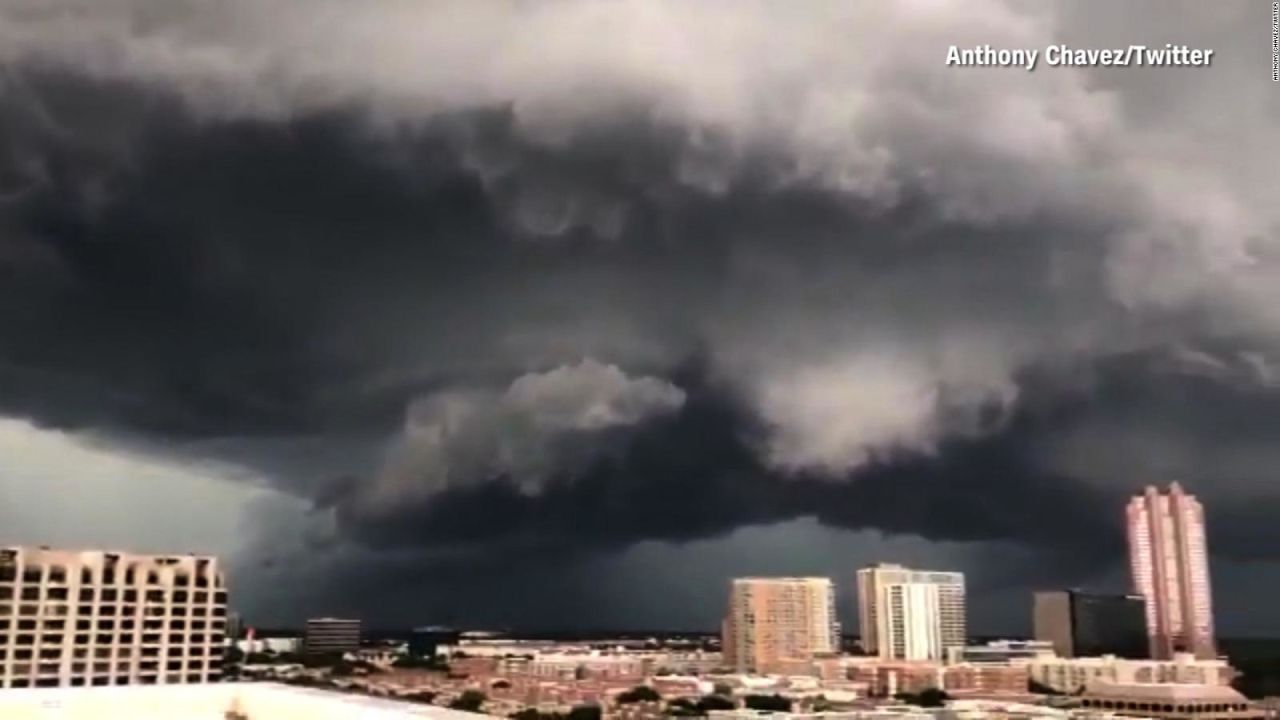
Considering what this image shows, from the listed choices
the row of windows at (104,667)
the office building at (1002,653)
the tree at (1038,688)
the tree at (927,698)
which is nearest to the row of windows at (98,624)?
the row of windows at (104,667)

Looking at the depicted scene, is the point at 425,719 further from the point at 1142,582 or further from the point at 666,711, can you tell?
the point at 1142,582

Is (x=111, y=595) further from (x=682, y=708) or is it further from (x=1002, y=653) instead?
(x=1002, y=653)

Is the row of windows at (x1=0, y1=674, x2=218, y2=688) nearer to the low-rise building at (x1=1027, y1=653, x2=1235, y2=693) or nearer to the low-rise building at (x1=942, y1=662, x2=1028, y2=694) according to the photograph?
the low-rise building at (x1=942, y1=662, x2=1028, y2=694)

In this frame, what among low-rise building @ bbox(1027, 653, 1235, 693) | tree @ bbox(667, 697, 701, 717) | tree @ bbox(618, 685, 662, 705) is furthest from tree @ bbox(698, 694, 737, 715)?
low-rise building @ bbox(1027, 653, 1235, 693)

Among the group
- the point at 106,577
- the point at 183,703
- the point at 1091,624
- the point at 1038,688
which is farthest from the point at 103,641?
the point at 1091,624

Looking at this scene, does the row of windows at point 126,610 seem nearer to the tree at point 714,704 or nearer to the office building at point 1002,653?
the tree at point 714,704

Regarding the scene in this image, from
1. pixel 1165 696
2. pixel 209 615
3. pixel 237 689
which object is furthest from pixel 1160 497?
pixel 237 689
